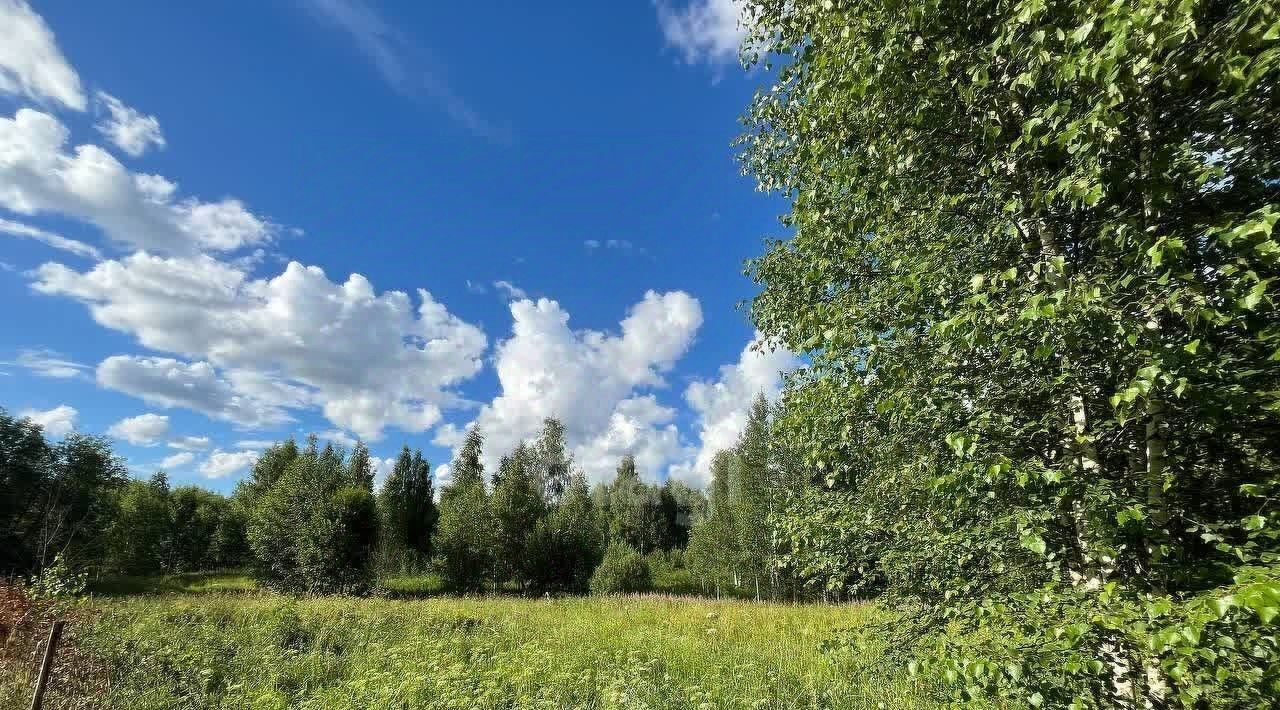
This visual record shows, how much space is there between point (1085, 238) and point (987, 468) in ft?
6.58

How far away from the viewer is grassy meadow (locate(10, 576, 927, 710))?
22.0 ft

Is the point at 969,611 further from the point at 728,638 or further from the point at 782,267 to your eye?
the point at 728,638

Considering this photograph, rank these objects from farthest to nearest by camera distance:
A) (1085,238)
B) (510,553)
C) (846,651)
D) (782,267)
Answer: (510,553)
(782,267)
(846,651)
(1085,238)

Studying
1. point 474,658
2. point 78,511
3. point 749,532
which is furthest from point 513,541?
point 78,511

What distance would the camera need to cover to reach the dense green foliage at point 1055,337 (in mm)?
2467

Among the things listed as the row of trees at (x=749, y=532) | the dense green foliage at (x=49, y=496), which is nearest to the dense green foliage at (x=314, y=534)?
the dense green foliage at (x=49, y=496)

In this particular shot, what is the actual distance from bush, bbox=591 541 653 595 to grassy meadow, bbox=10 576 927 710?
11.9 m

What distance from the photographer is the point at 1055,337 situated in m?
2.69

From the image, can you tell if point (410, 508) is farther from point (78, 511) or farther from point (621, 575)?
point (621, 575)

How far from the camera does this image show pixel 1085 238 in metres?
3.61

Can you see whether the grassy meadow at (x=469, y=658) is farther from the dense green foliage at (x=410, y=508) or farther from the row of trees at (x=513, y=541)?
the dense green foliage at (x=410, y=508)

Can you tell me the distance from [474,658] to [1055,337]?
9.91 meters

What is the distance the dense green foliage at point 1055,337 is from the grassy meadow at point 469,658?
173 cm

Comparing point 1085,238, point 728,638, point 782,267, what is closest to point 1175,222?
point 1085,238
